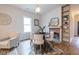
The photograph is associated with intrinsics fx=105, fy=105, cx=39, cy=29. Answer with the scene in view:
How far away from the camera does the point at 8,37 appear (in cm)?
219

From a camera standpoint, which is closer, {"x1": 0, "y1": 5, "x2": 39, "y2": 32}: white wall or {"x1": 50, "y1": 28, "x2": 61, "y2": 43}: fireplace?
{"x1": 0, "y1": 5, "x2": 39, "y2": 32}: white wall

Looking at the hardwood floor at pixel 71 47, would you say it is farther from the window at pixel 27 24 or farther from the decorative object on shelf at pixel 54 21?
the window at pixel 27 24

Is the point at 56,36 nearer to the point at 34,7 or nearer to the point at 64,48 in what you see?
the point at 64,48

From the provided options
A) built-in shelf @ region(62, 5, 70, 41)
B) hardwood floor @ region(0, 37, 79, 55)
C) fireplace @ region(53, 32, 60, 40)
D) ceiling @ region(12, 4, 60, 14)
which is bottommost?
hardwood floor @ region(0, 37, 79, 55)

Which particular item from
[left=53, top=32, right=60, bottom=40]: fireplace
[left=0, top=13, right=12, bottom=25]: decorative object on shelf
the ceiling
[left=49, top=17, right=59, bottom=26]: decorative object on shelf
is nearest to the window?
the ceiling

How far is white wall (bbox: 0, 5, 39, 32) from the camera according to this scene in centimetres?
212

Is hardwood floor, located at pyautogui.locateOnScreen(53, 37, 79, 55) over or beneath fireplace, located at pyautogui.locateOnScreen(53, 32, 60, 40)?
beneath

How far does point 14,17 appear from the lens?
2197 mm

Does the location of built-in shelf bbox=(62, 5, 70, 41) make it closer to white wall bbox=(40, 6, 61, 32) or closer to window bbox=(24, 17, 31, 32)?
white wall bbox=(40, 6, 61, 32)

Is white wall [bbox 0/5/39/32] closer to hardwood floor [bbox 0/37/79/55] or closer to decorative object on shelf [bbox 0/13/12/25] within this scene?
decorative object on shelf [bbox 0/13/12/25]

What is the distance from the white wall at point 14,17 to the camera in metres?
2.12
